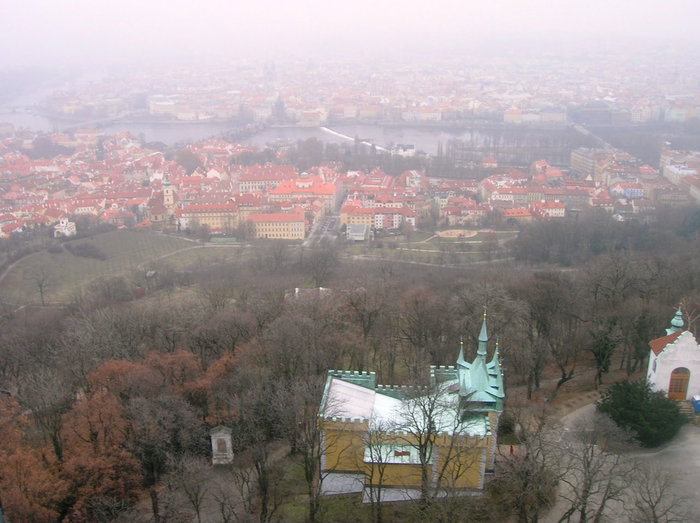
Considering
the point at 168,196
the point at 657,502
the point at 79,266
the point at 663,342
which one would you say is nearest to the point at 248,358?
the point at 657,502

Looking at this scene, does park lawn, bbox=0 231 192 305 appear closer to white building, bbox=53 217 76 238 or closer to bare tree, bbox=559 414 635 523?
white building, bbox=53 217 76 238

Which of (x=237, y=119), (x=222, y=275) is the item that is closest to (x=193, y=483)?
(x=222, y=275)

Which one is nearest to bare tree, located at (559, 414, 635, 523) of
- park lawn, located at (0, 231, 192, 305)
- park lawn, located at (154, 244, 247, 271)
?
park lawn, located at (0, 231, 192, 305)

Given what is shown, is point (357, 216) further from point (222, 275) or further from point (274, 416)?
point (274, 416)

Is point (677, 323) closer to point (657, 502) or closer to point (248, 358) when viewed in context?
point (657, 502)

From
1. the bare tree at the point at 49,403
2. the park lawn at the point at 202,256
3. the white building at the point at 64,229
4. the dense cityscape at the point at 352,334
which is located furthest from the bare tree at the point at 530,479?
the white building at the point at 64,229

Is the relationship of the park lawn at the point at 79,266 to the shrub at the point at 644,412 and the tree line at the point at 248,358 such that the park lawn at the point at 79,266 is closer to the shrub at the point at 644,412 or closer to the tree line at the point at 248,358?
the tree line at the point at 248,358
